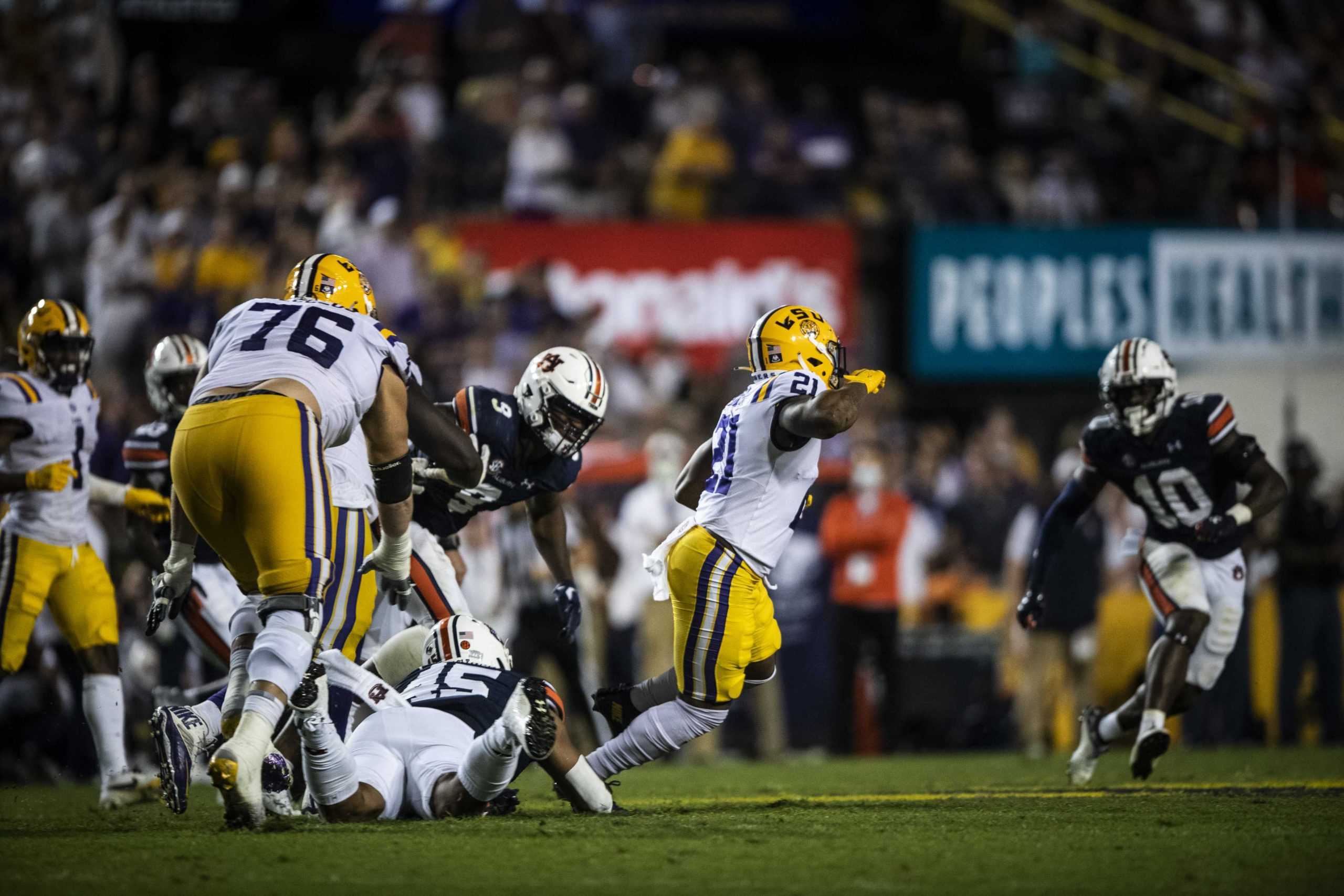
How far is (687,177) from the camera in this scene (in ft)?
46.9

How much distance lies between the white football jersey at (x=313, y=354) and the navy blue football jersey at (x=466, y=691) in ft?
2.99

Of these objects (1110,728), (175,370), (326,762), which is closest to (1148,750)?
(1110,728)

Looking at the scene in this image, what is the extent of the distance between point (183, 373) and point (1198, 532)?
4.80m

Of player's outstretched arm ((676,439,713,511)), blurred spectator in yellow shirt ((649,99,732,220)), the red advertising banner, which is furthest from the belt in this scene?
blurred spectator in yellow shirt ((649,99,732,220))

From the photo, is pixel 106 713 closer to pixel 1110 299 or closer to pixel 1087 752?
pixel 1087 752

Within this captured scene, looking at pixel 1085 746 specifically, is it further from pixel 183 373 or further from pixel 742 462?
pixel 183 373

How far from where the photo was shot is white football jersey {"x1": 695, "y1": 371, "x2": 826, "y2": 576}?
6609 millimetres

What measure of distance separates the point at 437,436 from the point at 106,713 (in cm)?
262

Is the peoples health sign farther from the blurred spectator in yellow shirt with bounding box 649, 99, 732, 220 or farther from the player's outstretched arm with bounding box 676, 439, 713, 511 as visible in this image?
the player's outstretched arm with bounding box 676, 439, 713, 511

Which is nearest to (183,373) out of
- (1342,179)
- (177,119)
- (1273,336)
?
(177,119)

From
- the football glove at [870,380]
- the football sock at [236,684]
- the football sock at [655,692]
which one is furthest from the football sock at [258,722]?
the football glove at [870,380]

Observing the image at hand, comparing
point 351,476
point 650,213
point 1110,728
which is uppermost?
point 650,213

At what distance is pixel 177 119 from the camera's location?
1466cm

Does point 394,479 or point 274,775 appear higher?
point 394,479
